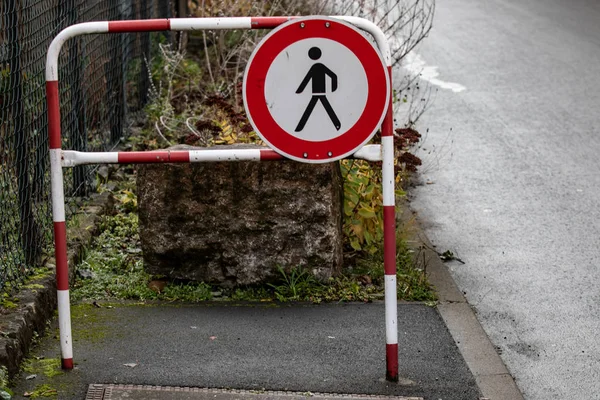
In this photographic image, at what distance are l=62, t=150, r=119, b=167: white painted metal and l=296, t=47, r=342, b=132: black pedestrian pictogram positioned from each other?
82cm

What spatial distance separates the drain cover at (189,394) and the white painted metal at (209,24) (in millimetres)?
1572

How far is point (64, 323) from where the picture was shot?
15.1ft

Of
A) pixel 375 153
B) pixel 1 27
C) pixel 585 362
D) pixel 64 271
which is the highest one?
pixel 1 27

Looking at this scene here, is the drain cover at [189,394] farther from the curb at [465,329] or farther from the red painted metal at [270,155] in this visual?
the red painted metal at [270,155]

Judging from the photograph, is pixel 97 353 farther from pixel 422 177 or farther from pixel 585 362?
pixel 422 177

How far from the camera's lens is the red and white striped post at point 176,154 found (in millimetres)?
4449

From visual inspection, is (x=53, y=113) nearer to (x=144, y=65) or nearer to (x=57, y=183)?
(x=57, y=183)

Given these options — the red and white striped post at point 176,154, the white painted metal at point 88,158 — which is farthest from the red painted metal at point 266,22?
the white painted metal at point 88,158

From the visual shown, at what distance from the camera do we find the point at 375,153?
452 cm

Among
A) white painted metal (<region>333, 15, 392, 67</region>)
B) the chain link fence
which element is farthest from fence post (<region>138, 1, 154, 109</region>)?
white painted metal (<region>333, 15, 392, 67</region>)

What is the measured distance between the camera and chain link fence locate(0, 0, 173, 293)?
17.3 ft

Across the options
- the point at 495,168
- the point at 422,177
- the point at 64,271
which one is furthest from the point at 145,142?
→ the point at 64,271

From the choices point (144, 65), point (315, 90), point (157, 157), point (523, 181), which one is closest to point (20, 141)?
point (157, 157)

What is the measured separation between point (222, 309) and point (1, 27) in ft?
6.15
